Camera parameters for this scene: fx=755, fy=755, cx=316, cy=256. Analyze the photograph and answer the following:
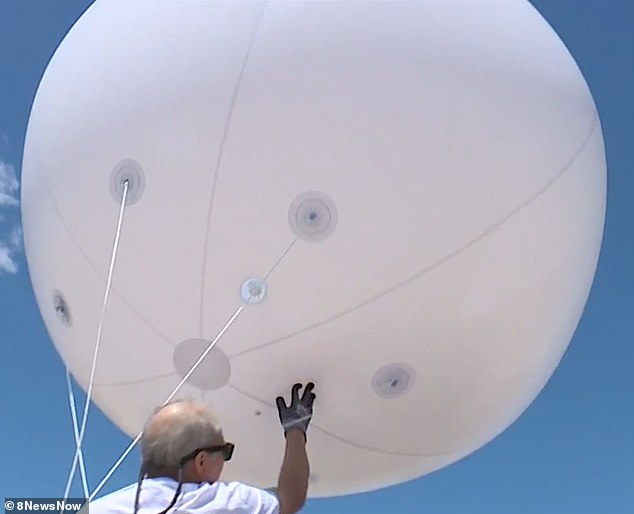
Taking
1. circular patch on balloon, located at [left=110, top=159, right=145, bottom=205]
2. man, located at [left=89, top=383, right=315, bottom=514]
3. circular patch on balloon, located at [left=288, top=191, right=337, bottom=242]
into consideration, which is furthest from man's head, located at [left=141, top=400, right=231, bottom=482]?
circular patch on balloon, located at [left=110, top=159, right=145, bottom=205]

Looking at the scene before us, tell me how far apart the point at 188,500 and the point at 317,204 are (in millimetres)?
2487

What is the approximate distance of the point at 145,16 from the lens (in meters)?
4.36

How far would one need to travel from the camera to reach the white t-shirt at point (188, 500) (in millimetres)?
1495

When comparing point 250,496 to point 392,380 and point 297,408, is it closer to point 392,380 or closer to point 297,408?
point 297,408

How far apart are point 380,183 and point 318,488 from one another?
2.45 meters

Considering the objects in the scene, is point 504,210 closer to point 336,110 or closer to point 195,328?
point 336,110

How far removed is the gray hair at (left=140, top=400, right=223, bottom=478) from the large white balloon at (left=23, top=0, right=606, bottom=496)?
2.34 m

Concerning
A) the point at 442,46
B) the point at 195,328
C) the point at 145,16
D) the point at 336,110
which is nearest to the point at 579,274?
the point at 442,46

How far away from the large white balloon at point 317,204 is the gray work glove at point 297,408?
64 millimetres

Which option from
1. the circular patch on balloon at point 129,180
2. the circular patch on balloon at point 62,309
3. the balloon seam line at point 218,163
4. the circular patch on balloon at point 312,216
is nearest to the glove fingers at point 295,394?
the balloon seam line at point 218,163

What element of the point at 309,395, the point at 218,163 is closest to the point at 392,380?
the point at 309,395

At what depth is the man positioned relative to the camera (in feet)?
4.93

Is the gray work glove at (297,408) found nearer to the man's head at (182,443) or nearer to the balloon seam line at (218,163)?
the balloon seam line at (218,163)

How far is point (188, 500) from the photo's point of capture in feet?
4.95
